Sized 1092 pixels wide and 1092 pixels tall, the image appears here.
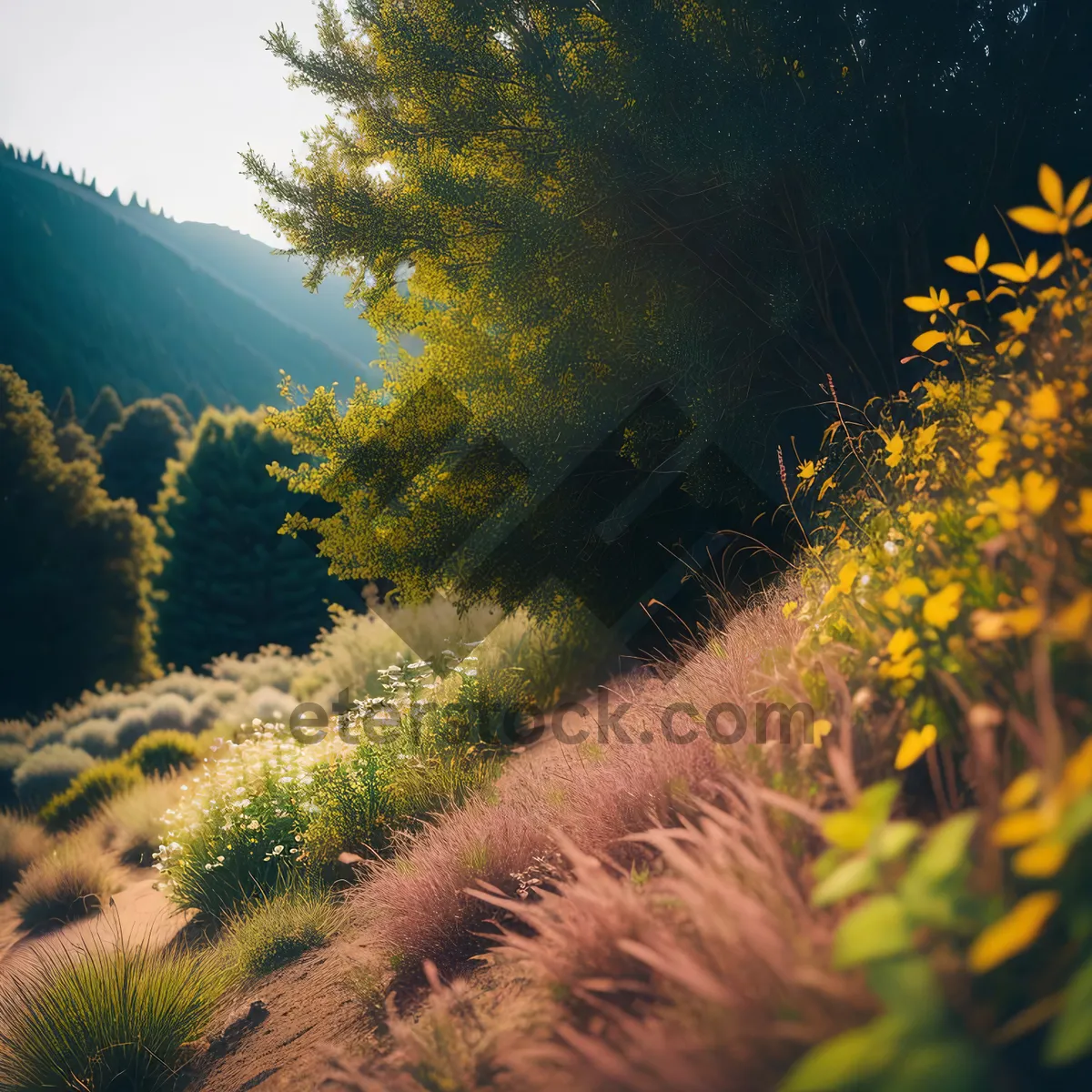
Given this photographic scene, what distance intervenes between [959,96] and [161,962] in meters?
7.46

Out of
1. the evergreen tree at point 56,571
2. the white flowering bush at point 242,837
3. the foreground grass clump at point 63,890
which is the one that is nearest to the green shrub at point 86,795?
the foreground grass clump at point 63,890

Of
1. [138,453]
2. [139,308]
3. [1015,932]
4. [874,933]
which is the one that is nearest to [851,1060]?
[874,933]

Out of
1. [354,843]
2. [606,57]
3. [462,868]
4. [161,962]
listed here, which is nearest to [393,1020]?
[462,868]

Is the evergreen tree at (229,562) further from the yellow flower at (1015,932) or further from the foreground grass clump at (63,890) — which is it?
the yellow flower at (1015,932)

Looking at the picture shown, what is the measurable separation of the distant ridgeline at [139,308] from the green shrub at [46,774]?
51626 millimetres

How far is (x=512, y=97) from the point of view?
601cm

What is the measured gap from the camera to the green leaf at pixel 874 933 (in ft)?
2.87

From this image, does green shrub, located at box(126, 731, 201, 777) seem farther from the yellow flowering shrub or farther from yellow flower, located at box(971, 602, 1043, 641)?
yellow flower, located at box(971, 602, 1043, 641)

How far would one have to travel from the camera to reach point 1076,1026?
A: 2.61 feet

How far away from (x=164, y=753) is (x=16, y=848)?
7.61 ft

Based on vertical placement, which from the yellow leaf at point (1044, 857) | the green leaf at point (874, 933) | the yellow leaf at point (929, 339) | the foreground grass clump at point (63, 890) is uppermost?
the yellow leaf at point (929, 339)

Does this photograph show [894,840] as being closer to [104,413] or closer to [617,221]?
[617,221]

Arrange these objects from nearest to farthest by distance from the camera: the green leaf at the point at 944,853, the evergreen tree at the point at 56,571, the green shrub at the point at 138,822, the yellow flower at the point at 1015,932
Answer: the yellow flower at the point at 1015,932, the green leaf at the point at 944,853, the green shrub at the point at 138,822, the evergreen tree at the point at 56,571

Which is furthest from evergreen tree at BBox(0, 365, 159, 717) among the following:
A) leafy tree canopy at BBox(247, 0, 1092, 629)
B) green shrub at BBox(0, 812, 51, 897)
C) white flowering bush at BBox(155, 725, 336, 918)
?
white flowering bush at BBox(155, 725, 336, 918)
